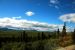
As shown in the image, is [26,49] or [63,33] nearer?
[26,49]

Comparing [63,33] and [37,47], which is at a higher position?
[63,33]

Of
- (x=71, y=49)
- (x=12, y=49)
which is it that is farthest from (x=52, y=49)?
(x=12, y=49)

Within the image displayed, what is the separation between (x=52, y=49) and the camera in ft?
45.5

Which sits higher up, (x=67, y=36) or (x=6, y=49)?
(x=67, y=36)

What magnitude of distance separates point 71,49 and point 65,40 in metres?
4.55

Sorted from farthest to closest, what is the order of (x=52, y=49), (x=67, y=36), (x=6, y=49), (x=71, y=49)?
1. (x=67, y=36)
2. (x=6, y=49)
3. (x=52, y=49)
4. (x=71, y=49)

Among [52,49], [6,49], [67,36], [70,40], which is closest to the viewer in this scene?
[52,49]

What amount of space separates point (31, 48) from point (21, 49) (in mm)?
982

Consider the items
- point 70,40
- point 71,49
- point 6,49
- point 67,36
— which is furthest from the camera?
point 67,36

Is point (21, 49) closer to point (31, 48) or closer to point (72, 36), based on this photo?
point (31, 48)

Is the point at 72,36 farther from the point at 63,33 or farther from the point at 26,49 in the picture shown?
the point at 26,49

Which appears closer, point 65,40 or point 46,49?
point 46,49

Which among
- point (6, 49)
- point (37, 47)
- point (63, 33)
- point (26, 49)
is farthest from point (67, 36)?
point (6, 49)

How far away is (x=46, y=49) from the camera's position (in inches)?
557
